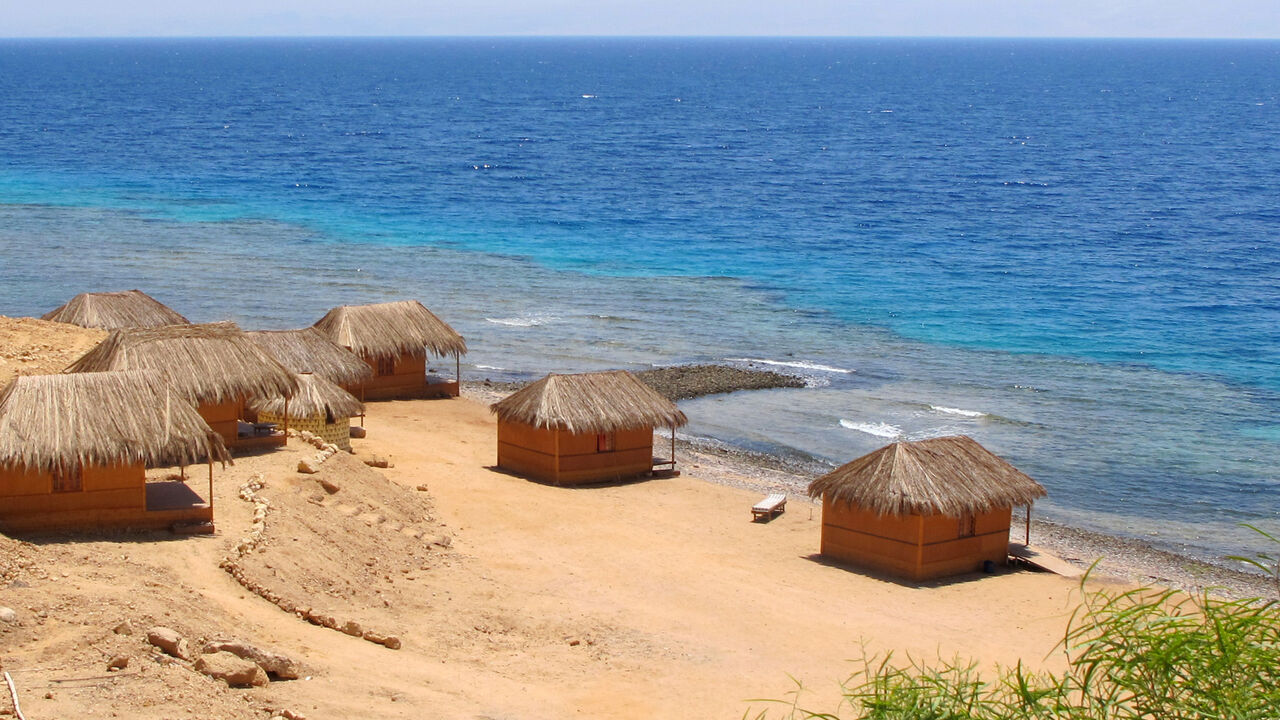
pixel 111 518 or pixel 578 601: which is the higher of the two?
pixel 111 518

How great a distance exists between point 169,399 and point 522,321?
24513 mm

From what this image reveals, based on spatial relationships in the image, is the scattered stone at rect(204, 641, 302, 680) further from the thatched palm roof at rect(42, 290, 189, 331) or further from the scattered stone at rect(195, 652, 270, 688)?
the thatched palm roof at rect(42, 290, 189, 331)

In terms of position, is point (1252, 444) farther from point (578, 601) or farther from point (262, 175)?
point (262, 175)

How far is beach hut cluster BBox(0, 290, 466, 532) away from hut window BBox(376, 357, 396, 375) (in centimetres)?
3

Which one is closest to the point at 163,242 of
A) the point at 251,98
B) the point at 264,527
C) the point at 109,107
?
the point at 264,527

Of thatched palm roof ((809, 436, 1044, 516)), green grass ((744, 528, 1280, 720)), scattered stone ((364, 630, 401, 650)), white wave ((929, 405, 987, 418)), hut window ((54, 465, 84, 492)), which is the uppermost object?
green grass ((744, 528, 1280, 720))

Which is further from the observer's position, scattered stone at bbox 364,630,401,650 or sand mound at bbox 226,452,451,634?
sand mound at bbox 226,452,451,634

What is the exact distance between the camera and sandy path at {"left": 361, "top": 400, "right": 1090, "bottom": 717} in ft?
49.8

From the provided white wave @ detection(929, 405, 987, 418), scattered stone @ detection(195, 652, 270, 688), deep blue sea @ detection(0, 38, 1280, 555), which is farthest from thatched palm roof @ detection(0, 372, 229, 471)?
white wave @ detection(929, 405, 987, 418)

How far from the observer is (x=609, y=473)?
25.2 metres

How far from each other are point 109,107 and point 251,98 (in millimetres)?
19907

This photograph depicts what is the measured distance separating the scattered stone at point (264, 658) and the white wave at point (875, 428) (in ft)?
63.6

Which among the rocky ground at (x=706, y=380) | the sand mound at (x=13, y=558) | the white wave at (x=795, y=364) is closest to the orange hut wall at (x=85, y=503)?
the sand mound at (x=13, y=558)

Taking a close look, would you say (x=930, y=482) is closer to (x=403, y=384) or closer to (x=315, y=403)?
(x=315, y=403)
